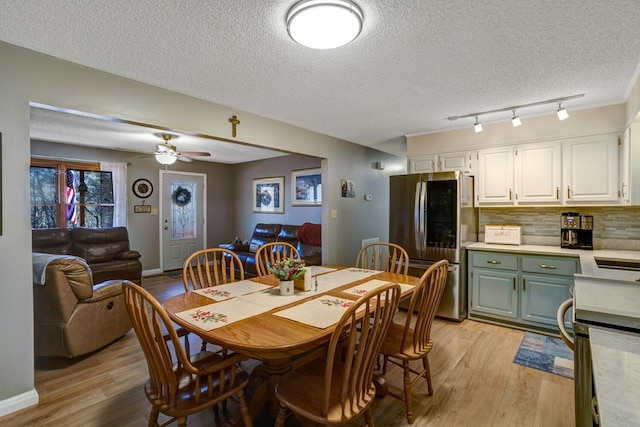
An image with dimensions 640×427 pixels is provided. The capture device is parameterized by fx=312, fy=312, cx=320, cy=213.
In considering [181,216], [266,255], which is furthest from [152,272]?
[266,255]

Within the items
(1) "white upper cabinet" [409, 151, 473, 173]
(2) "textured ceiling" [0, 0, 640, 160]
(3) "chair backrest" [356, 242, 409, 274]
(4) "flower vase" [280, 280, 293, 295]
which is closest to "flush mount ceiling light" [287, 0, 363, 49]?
(2) "textured ceiling" [0, 0, 640, 160]

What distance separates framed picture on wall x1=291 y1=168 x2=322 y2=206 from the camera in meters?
5.71

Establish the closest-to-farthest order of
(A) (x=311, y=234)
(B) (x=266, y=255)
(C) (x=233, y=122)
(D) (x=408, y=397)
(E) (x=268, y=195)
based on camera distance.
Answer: (D) (x=408, y=397)
(B) (x=266, y=255)
(C) (x=233, y=122)
(A) (x=311, y=234)
(E) (x=268, y=195)

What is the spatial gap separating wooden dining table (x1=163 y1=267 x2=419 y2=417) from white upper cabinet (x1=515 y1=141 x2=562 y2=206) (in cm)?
217

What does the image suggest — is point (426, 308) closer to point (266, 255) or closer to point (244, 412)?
point (244, 412)

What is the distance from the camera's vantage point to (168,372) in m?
1.36

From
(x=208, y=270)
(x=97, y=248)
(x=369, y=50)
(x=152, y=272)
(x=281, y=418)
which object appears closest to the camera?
(x=281, y=418)

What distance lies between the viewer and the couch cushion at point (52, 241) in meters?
4.39

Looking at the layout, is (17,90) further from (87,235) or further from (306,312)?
(87,235)

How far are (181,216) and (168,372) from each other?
5.62 meters

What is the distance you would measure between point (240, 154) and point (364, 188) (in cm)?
262

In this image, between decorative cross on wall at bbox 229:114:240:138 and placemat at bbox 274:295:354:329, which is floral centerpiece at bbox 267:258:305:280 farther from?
decorative cross on wall at bbox 229:114:240:138

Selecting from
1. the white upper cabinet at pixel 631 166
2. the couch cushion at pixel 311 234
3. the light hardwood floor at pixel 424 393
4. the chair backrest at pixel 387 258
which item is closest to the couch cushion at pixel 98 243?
the light hardwood floor at pixel 424 393

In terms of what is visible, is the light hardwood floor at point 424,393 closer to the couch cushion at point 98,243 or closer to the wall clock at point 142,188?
the couch cushion at point 98,243
